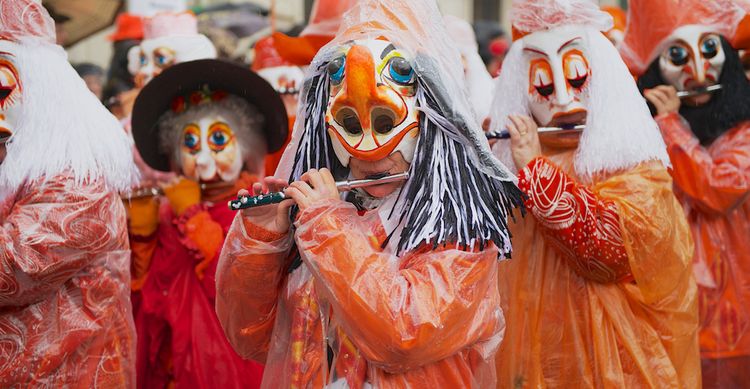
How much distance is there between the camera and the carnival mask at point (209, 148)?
3855mm

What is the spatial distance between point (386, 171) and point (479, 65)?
9.22 feet

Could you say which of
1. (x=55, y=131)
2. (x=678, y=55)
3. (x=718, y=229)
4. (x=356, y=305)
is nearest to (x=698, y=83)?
(x=678, y=55)

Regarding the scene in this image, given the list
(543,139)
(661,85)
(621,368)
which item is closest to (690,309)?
(621,368)

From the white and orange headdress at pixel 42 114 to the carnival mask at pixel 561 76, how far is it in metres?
1.47

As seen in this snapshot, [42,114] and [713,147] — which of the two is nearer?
[42,114]

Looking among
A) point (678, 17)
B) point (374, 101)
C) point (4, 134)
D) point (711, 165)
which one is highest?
point (374, 101)

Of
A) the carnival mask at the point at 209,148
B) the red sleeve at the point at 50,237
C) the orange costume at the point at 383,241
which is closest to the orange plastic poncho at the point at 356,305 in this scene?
the orange costume at the point at 383,241

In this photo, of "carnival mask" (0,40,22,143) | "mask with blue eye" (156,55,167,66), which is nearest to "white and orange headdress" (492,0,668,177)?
"carnival mask" (0,40,22,143)

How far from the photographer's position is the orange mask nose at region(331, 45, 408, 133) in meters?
2.22

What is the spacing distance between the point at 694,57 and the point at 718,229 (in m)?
0.75

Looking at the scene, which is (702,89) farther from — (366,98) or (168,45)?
(168,45)

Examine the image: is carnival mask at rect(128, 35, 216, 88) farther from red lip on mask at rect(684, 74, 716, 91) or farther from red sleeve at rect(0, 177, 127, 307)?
red lip on mask at rect(684, 74, 716, 91)

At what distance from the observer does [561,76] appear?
10.1ft

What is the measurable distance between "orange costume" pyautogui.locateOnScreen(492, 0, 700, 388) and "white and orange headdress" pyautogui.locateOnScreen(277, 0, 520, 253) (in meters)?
0.58
